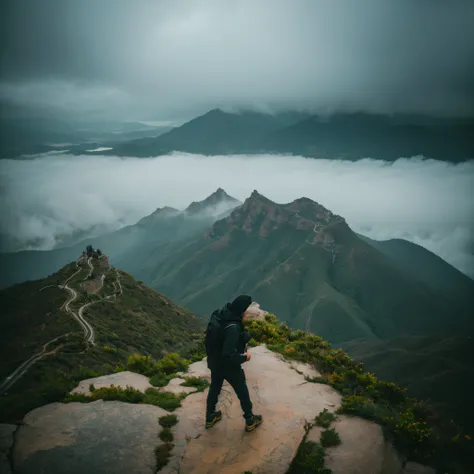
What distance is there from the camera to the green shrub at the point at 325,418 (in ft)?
31.1

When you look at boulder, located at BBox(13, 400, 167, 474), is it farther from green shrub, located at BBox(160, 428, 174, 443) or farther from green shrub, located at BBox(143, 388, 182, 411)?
green shrub, located at BBox(143, 388, 182, 411)

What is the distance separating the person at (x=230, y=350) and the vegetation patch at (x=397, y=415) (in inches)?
87.7

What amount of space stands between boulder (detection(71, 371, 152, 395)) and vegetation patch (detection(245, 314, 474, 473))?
22.0 feet

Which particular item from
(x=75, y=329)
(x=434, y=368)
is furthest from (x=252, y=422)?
(x=434, y=368)

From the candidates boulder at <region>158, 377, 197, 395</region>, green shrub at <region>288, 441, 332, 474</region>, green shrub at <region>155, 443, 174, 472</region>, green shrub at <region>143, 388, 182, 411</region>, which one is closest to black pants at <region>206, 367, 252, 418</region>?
green shrub at <region>155, 443, 174, 472</region>

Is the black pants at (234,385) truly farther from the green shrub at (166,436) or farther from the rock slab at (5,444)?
the rock slab at (5,444)

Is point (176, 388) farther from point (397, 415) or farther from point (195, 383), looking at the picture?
point (397, 415)

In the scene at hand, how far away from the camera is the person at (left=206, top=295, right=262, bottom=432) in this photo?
841cm

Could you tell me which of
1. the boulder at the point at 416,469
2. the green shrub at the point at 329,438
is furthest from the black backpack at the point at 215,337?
the boulder at the point at 416,469

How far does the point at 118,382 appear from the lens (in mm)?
11859

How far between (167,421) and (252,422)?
262cm

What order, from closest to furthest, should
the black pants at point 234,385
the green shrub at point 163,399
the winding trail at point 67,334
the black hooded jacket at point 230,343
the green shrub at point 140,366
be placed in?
the black hooded jacket at point 230,343
the black pants at point 234,385
the green shrub at point 163,399
the green shrub at point 140,366
the winding trail at point 67,334

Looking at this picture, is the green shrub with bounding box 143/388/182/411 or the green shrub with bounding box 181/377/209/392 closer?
the green shrub with bounding box 143/388/182/411

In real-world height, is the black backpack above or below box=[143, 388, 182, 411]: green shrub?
above
